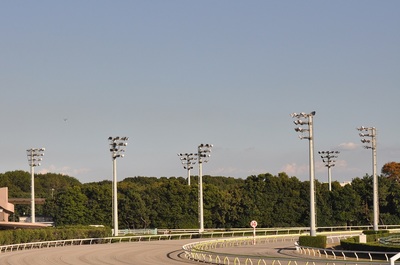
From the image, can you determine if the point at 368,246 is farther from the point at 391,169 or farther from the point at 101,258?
the point at 391,169

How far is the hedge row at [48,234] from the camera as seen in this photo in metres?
66.1

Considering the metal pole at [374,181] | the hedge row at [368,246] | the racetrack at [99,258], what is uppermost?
the metal pole at [374,181]

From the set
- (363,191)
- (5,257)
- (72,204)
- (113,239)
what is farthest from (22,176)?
(5,257)

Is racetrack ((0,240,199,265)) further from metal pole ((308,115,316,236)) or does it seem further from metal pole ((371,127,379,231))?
metal pole ((371,127,379,231))

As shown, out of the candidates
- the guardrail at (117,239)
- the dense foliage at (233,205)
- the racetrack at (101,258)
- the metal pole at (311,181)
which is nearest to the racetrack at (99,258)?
the racetrack at (101,258)

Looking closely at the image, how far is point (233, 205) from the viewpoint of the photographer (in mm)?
113188

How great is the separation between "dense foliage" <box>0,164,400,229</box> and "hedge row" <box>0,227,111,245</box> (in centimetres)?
3120

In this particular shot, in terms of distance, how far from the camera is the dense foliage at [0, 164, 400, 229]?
112 metres

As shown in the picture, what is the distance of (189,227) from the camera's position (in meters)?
112

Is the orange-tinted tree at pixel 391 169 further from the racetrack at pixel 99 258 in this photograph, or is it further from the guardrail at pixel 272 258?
the racetrack at pixel 99 258

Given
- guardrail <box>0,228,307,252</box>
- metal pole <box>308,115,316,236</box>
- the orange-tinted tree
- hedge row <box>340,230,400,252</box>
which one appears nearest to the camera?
hedge row <box>340,230,400,252</box>

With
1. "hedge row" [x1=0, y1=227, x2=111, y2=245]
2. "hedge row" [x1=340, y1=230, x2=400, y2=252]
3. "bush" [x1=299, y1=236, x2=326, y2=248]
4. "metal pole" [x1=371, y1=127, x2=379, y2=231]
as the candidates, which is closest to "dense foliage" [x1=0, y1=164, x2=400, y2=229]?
"hedge row" [x1=0, y1=227, x2=111, y2=245]

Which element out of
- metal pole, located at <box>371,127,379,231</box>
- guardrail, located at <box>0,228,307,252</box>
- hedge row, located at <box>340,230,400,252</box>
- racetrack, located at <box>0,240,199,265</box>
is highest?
metal pole, located at <box>371,127,379,231</box>

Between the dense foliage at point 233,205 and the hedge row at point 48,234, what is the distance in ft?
102
